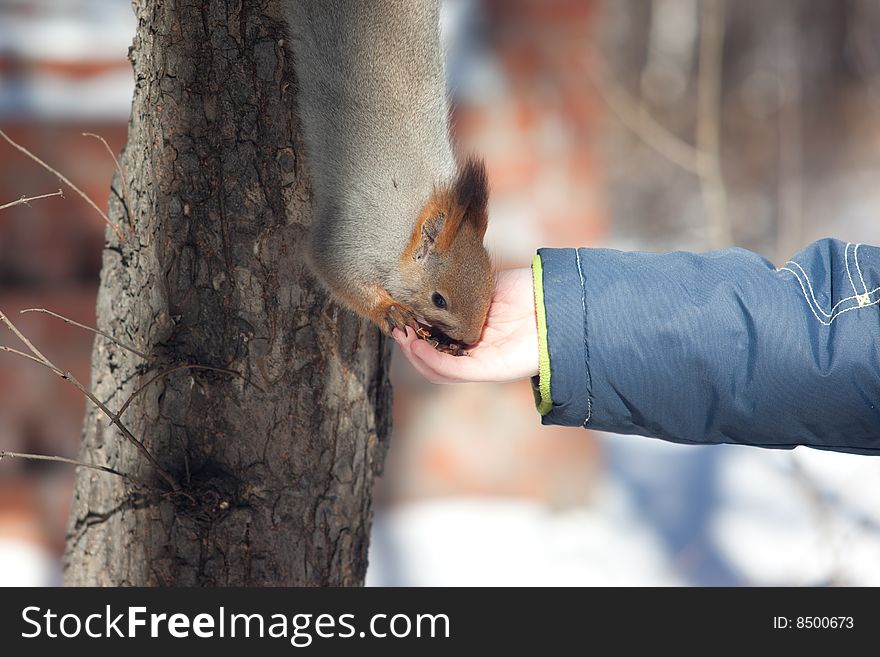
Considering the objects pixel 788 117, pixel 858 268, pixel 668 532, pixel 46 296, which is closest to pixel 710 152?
pixel 668 532

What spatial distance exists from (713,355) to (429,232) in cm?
50

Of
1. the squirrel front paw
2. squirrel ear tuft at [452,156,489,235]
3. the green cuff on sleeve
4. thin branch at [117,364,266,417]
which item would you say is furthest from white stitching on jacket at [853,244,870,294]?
thin branch at [117,364,266,417]

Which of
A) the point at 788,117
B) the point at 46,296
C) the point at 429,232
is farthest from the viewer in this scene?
the point at 788,117

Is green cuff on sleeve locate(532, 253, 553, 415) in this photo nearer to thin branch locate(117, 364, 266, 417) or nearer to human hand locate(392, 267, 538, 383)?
human hand locate(392, 267, 538, 383)

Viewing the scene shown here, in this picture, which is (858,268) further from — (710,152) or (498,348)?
(710,152)

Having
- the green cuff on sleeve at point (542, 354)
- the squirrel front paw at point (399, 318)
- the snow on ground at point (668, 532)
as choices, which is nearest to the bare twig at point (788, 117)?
the snow on ground at point (668, 532)

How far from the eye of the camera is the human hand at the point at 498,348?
4.20 ft

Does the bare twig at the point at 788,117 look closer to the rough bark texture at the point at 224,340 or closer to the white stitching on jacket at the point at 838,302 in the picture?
the white stitching on jacket at the point at 838,302

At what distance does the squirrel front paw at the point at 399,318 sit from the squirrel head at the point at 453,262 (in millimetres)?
32

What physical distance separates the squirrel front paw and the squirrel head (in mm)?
32

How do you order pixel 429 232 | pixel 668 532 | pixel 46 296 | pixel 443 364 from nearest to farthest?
pixel 443 364
pixel 429 232
pixel 46 296
pixel 668 532

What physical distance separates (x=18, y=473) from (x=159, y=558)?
1317 mm

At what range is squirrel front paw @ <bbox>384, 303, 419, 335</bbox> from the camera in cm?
132

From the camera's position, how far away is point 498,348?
1328mm
